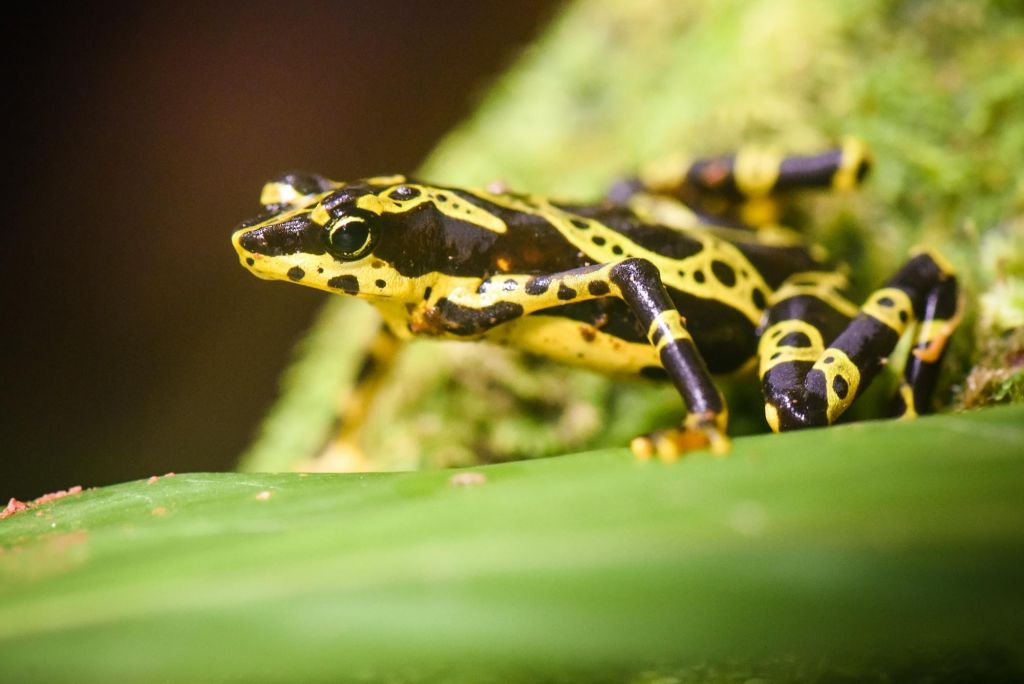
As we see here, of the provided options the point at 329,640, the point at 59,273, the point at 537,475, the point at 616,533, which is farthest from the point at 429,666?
the point at 59,273

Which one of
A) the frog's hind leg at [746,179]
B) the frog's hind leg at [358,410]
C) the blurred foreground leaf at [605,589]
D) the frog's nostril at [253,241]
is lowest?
the frog's hind leg at [358,410]

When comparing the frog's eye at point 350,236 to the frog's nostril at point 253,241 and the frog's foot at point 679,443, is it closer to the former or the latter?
the frog's nostril at point 253,241

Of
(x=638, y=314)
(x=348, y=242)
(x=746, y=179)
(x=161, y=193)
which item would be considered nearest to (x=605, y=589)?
(x=638, y=314)

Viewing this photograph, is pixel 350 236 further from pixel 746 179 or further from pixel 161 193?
pixel 161 193

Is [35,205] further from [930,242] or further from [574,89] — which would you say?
[930,242]

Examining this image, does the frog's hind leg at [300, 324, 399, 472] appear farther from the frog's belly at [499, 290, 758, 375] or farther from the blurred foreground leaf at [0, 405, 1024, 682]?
the blurred foreground leaf at [0, 405, 1024, 682]

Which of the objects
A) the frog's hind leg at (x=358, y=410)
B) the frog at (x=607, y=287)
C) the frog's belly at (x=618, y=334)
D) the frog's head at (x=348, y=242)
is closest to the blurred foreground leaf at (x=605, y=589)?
the frog at (x=607, y=287)
